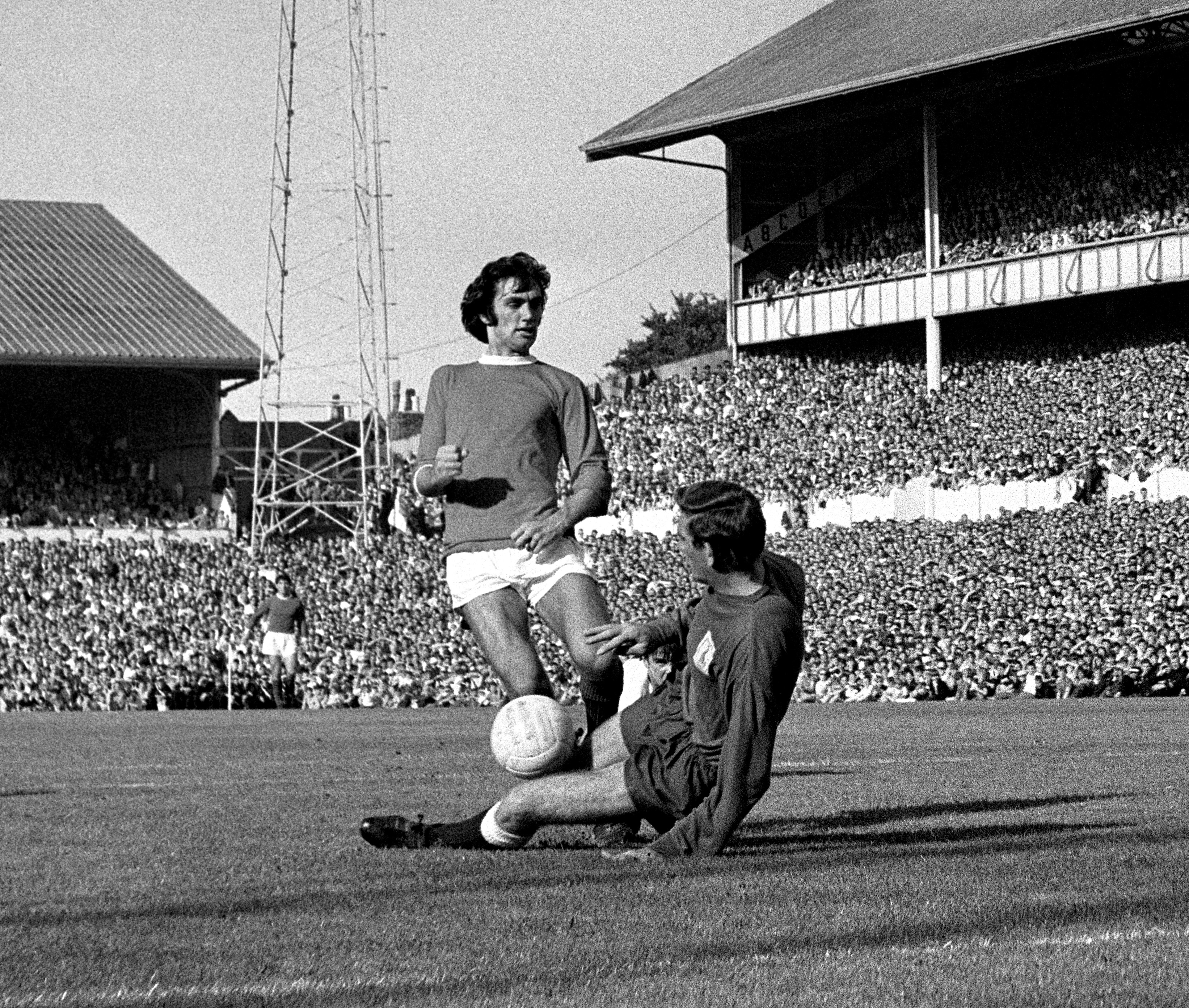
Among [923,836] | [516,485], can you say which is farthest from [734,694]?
[516,485]

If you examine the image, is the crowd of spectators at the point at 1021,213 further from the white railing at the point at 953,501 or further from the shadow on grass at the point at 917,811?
the shadow on grass at the point at 917,811

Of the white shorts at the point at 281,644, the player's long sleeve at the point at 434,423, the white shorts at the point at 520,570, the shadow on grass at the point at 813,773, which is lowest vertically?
the white shorts at the point at 281,644

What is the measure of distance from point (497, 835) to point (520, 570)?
3.77 feet

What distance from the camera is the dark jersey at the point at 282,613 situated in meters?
29.2

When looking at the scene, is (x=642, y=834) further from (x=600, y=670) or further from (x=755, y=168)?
(x=755, y=168)

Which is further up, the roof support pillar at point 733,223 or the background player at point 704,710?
the roof support pillar at point 733,223

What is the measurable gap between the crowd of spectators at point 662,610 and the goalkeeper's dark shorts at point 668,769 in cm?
2228

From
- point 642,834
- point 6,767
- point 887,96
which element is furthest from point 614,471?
point 642,834

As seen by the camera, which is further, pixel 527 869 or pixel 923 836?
pixel 923 836

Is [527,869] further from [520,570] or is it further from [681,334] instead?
[681,334]

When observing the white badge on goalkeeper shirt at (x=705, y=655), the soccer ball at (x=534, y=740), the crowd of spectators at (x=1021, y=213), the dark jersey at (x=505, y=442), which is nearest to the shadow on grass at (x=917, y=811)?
the soccer ball at (x=534, y=740)

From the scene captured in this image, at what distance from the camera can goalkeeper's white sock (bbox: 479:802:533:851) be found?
726 centimetres

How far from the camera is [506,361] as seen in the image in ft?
27.4

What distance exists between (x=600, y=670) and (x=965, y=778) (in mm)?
3813
